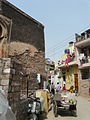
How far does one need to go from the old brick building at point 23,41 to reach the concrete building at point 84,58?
6704 mm

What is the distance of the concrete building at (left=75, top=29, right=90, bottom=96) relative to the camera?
19375 millimetres

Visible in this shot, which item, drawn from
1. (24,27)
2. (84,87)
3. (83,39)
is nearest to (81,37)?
(83,39)

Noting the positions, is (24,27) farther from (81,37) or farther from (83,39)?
(81,37)

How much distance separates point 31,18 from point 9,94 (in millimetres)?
8804

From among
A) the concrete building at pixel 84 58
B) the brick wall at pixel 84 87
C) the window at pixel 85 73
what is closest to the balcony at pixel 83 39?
the concrete building at pixel 84 58

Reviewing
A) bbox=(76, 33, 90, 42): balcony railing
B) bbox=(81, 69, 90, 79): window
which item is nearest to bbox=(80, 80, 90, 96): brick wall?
bbox=(81, 69, 90, 79): window

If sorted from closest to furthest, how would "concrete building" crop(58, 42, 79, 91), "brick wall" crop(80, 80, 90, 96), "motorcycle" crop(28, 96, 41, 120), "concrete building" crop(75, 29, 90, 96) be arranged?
1. "motorcycle" crop(28, 96, 41, 120)
2. "brick wall" crop(80, 80, 90, 96)
3. "concrete building" crop(75, 29, 90, 96)
4. "concrete building" crop(58, 42, 79, 91)

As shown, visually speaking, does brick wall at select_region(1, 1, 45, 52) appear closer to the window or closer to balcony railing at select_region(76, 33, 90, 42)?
balcony railing at select_region(76, 33, 90, 42)

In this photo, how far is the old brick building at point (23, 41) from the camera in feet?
34.8

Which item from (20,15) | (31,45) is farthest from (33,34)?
(20,15)

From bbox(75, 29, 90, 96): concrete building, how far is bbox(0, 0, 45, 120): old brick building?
6.70 meters

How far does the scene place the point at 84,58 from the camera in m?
20.1

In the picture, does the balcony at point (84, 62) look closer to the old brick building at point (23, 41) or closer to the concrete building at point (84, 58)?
the concrete building at point (84, 58)

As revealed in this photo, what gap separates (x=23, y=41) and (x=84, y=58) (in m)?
9.81
